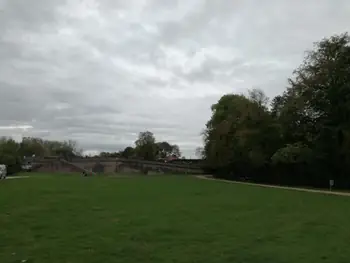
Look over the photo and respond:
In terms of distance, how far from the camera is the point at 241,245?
1097 cm

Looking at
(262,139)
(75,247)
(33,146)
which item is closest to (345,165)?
(262,139)

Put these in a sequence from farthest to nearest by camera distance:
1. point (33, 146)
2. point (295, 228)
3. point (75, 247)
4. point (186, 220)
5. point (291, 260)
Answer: point (33, 146)
point (186, 220)
point (295, 228)
point (75, 247)
point (291, 260)

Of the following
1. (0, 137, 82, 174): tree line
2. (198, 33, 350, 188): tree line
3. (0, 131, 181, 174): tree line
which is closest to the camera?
(198, 33, 350, 188): tree line

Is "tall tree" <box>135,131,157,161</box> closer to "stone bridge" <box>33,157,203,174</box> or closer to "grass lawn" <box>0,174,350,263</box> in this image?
"stone bridge" <box>33,157,203,174</box>

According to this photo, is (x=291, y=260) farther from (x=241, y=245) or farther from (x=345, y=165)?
(x=345, y=165)

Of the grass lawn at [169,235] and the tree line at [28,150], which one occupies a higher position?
the tree line at [28,150]

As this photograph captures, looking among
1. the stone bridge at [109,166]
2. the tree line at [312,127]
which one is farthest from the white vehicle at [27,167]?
the tree line at [312,127]

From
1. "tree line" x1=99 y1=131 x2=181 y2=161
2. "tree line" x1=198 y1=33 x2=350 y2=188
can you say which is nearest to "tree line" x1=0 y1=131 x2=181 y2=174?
"tree line" x1=99 y1=131 x2=181 y2=161

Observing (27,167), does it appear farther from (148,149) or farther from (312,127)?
(312,127)

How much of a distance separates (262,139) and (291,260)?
167ft

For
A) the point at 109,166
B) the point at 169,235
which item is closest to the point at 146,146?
the point at 109,166

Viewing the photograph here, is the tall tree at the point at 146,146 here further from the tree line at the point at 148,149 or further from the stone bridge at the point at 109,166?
the stone bridge at the point at 109,166

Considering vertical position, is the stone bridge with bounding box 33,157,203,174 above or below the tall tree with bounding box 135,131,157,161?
below

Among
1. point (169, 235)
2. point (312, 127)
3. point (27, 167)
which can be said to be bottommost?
point (169, 235)
